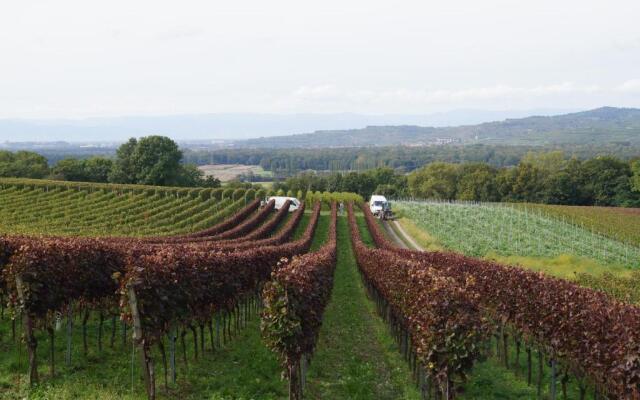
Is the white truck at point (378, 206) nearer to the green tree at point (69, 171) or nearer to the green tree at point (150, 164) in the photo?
the green tree at point (150, 164)

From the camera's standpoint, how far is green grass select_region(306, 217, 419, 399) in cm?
1278

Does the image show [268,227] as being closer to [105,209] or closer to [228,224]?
[228,224]

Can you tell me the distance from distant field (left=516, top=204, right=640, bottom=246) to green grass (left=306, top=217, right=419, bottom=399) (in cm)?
3777

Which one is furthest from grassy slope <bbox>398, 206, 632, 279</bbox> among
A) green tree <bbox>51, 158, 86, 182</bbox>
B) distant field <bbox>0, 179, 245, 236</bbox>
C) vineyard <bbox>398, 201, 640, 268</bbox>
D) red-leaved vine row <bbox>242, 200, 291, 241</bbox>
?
green tree <bbox>51, 158, 86, 182</bbox>

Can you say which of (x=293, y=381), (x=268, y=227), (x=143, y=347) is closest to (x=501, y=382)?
(x=293, y=381)

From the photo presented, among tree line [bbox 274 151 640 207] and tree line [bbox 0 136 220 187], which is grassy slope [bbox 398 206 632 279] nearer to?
tree line [bbox 274 151 640 207]

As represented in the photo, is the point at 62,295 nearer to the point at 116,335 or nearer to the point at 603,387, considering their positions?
the point at 116,335

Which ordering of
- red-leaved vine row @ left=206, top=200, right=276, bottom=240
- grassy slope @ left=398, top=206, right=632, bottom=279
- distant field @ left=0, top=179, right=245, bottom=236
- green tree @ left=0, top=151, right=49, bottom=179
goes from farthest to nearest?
1. green tree @ left=0, top=151, right=49, bottom=179
2. distant field @ left=0, top=179, right=245, bottom=236
3. red-leaved vine row @ left=206, top=200, right=276, bottom=240
4. grassy slope @ left=398, top=206, right=632, bottom=279

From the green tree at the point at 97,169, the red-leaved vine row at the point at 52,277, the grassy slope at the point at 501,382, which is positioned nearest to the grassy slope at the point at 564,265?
the grassy slope at the point at 501,382

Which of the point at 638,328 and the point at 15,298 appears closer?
the point at 638,328

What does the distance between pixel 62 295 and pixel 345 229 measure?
4588 cm

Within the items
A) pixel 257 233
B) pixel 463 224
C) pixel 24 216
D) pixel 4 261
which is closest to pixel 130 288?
pixel 4 261

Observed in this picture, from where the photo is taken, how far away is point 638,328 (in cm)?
948

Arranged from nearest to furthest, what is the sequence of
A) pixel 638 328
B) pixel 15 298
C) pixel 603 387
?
pixel 638 328 → pixel 603 387 → pixel 15 298
